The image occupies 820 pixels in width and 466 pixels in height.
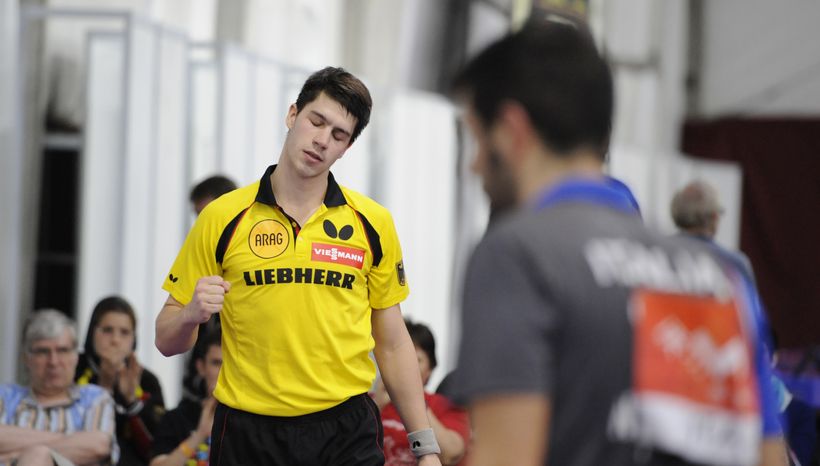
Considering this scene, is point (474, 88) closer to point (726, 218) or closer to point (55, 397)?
point (55, 397)

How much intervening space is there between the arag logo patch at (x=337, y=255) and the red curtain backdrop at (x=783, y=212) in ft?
55.0

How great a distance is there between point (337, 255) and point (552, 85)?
1.92m

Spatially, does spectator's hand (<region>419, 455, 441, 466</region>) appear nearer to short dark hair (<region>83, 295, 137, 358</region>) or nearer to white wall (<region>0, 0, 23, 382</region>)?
short dark hair (<region>83, 295, 137, 358</region>)

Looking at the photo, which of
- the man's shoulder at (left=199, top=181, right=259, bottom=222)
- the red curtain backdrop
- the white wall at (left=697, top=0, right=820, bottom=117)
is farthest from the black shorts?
the white wall at (left=697, top=0, right=820, bottom=117)

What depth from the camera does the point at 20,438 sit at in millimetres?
4941

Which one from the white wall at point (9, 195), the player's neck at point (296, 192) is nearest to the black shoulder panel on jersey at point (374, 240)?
the player's neck at point (296, 192)

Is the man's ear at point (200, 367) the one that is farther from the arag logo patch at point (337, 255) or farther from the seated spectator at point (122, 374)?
the arag logo patch at point (337, 255)

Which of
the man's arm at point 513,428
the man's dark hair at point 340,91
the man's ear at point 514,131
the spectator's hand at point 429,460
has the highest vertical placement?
the man's dark hair at point 340,91

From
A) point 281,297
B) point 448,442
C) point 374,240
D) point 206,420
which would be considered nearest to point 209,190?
point 206,420

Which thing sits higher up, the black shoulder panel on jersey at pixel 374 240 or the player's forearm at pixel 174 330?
the black shoulder panel on jersey at pixel 374 240

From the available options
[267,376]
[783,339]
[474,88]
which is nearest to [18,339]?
[267,376]

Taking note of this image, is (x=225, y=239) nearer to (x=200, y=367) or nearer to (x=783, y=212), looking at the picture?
(x=200, y=367)

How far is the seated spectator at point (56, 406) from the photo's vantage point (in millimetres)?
4980

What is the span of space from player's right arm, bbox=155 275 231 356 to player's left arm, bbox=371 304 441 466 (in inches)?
22.8
